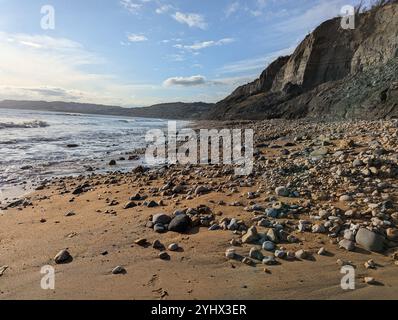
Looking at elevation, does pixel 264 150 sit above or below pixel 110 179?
above

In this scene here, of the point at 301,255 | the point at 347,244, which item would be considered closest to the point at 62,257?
the point at 301,255

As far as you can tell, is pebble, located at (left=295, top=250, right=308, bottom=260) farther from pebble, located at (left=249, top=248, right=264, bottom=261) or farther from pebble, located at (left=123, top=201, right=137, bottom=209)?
pebble, located at (left=123, top=201, right=137, bottom=209)

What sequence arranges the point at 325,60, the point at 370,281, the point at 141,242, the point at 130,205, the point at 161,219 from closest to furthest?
the point at 370,281 → the point at 141,242 → the point at 161,219 → the point at 130,205 → the point at 325,60

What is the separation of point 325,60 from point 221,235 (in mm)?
43883

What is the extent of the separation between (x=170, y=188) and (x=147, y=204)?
1.11 m

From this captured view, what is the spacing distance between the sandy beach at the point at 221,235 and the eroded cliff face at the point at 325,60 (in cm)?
2641

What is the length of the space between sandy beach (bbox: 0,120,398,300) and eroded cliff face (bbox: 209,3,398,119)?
1040 inches

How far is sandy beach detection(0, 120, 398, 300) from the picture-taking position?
139 inches

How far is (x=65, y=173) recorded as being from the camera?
11453 mm

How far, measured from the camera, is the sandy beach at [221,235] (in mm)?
3523

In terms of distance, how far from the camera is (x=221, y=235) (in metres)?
4.66

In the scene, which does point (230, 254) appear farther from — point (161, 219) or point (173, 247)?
point (161, 219)
